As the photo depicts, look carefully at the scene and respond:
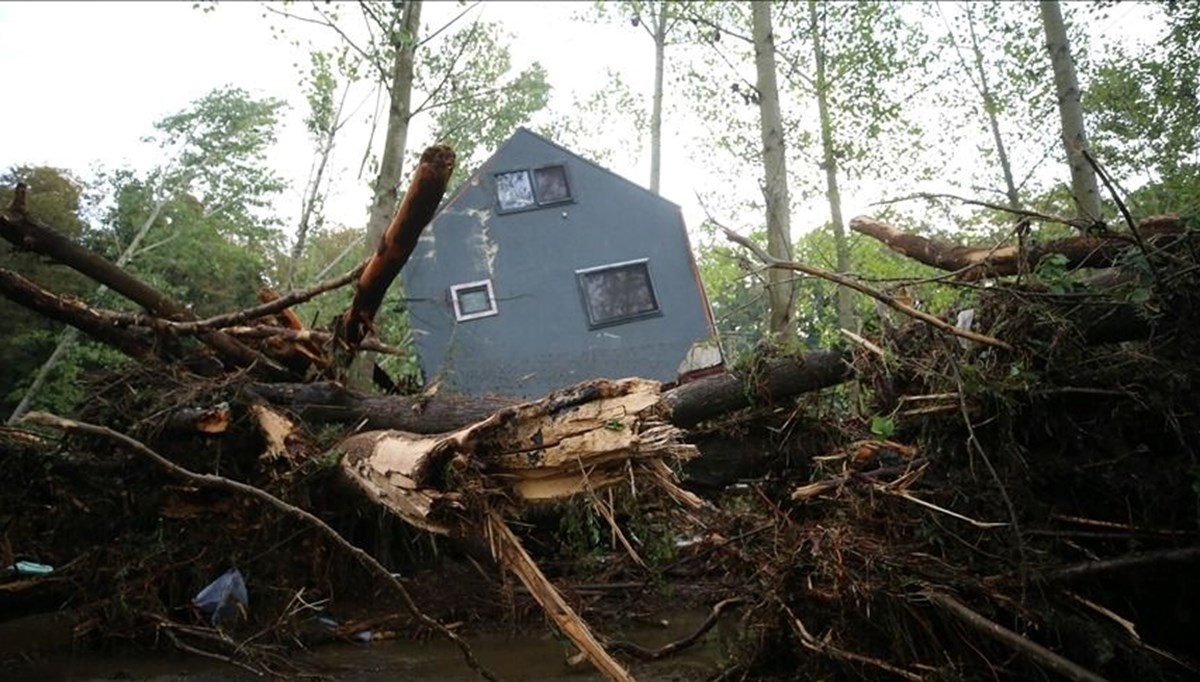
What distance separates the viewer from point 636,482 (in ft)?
9.04

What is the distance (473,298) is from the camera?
12.7m

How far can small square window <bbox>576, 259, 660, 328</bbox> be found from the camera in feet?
41.0

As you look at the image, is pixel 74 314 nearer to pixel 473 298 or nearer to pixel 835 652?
pixel 835 652

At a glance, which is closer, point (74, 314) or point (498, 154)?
point (74, 314)

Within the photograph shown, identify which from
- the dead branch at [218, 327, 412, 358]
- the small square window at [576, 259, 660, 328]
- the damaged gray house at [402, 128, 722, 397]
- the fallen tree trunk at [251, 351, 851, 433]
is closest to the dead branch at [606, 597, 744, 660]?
the fallen tree trunk at [251, 351, 851, 433]

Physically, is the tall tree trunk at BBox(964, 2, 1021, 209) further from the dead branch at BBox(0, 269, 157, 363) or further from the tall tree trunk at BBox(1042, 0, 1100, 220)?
the dead branch at BBox(0, 269, 157, 363)

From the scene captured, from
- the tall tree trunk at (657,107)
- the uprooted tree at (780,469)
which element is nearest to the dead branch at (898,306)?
the uprooted tree at (780,469)

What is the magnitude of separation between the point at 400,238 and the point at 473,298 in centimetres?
796

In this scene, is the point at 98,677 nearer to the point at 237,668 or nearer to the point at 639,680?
the point at 237,668

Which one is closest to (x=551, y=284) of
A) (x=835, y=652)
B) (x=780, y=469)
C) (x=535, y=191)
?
(x=535, y=191)

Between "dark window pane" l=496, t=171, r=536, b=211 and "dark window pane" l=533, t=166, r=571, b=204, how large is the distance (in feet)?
0.55

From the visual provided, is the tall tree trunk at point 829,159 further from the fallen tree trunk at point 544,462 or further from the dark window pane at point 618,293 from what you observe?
the fallen tree trunk at point 544,462

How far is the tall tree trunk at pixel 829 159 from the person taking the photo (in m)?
13.0

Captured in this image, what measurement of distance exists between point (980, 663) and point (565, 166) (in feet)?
37.2
